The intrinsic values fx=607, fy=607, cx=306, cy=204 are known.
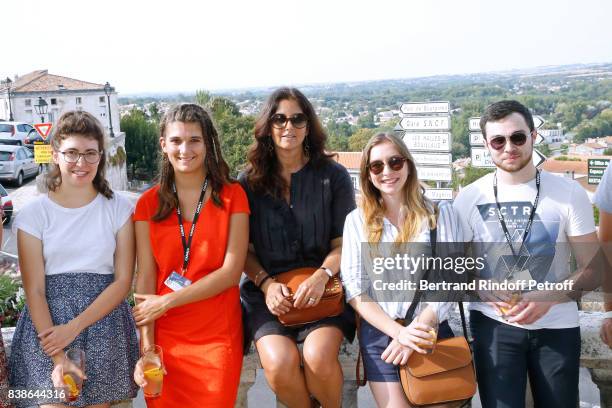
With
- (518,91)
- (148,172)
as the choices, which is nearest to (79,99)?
(148,172)

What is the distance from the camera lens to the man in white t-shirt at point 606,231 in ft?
8.45

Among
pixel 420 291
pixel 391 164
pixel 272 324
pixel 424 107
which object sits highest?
pixel 424 107

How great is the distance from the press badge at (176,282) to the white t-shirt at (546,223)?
4.18 feet

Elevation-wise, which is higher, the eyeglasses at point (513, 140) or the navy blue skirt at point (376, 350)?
the eyeglasses at point (513, 140)

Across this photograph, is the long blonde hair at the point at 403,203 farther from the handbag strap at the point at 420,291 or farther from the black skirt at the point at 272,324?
the black skirt at the point at 272,324

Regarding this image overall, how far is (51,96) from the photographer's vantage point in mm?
56062

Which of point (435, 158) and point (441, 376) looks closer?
point (441, 376)

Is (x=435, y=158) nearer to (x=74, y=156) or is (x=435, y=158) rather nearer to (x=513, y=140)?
(x=513, y=140)

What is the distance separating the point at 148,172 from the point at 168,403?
5934 cm

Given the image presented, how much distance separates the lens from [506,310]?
2477 mm

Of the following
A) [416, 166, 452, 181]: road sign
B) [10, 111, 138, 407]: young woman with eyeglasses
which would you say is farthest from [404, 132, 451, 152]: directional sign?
[10, 111, 138, 407]: young woman with eyeglasses

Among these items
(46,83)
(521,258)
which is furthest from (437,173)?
(46,83)

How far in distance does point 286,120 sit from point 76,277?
1.23 metres

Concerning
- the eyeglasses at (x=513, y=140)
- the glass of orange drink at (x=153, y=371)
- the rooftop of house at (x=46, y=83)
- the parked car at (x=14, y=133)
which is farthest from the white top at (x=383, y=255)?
the rooftop of house at (x=46, y=83)
